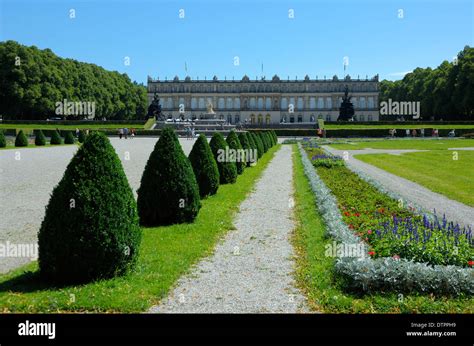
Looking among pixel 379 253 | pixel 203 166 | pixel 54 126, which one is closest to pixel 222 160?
pixel 203 166

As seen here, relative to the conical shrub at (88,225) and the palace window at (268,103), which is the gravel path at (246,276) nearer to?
the conical shrub at (88,225)

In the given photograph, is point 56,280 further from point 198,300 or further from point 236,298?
point 236,298

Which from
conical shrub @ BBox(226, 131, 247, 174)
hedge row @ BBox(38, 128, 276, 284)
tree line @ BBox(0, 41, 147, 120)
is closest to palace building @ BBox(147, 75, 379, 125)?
tree line @ BBox(0, 41, 147, 120)

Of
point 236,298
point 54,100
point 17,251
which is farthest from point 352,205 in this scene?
point 54,100

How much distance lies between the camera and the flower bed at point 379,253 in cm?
526

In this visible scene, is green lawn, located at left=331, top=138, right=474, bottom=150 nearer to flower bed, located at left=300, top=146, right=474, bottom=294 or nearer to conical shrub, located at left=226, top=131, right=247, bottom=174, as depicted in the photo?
conical shrub, located at left=226, top=131, right=247, bottom=174

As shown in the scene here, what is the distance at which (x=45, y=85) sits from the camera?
60.3 m

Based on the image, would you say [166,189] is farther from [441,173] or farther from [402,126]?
[402,126]

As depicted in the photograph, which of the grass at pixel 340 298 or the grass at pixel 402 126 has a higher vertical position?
the grass at pixel 402 126

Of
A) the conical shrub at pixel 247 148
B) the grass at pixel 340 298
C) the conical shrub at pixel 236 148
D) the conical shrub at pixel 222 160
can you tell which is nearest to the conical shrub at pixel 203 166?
the conical shrub at pixel 222 160

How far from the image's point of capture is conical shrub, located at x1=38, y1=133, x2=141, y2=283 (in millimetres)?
5461

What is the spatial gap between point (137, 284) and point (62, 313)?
3.21 feet

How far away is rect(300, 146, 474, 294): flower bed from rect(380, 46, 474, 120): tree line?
53.3 meters

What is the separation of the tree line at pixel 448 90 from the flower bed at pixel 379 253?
53348 millimetres
